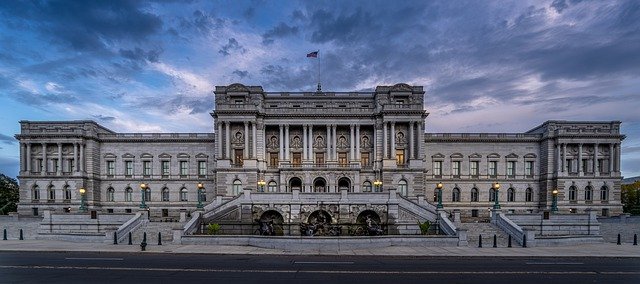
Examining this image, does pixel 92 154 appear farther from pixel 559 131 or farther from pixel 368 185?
pixel 559 131

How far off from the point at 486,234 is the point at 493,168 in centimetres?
3442

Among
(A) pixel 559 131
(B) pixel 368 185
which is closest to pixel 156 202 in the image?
(B) pixel 368 185

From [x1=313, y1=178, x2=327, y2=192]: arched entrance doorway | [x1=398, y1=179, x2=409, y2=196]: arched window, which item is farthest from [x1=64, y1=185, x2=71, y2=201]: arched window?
[x1=398, y1=179, x2=409, y2=196]: arched window

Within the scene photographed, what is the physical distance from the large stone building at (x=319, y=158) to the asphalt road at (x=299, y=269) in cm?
3251

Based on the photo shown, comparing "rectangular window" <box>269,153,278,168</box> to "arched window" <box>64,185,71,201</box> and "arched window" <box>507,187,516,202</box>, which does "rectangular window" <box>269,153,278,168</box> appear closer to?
"arched window" <box>64,185,71,201</box>

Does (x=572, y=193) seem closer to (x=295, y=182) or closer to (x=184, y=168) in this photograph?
(x=295, y=182)

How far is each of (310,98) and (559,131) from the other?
3922 cm

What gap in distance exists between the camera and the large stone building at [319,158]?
2203 inches

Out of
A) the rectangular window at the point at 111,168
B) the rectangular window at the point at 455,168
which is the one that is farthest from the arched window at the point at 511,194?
the rectangular window at the point at 111,168

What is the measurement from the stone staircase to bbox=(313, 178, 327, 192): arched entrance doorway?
24.8 m

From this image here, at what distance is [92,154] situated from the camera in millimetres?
59500

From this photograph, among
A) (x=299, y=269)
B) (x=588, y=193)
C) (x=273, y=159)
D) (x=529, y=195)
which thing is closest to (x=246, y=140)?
(x=273, y=159)

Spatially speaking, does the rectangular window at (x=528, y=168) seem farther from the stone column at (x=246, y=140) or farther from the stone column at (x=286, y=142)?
the stone column at (x=246, y=140)

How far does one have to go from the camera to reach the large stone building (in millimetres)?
55969
